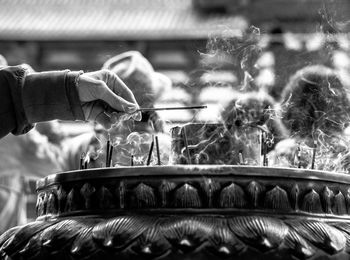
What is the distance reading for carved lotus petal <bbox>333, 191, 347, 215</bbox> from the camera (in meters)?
1.27

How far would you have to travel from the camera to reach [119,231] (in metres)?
1.17

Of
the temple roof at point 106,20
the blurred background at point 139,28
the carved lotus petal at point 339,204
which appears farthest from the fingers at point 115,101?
the temple roof at point 106,20

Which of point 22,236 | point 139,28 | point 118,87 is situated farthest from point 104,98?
point 139,28

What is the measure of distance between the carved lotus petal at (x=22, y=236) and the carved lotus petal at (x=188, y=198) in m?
0.25

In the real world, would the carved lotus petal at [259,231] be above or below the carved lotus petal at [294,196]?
below

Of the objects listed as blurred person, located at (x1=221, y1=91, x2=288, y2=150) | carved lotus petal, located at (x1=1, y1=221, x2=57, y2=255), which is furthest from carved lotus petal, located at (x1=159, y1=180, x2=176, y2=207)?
blurred person, located at (x1=221, y1=91, x2=288, y2=150)

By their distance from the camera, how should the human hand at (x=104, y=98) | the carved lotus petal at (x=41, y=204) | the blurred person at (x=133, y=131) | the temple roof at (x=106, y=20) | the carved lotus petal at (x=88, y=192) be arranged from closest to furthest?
the carved lotus petal at (x=88, y=192) < the carved lotus petal at (x=41, y=204) < the human hand at (x=104, y=98) < the blurred person at (x=133, y=131) < the temple roof at (x=106, y=20)

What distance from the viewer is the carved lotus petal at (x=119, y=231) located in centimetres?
116

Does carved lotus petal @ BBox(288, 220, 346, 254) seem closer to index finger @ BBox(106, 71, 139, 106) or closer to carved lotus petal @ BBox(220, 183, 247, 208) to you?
carved lotus petal @ BBox(220, 183, 247, 208)

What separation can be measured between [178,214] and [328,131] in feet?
5.45

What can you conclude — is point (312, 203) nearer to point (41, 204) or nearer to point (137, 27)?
point (41, 204)

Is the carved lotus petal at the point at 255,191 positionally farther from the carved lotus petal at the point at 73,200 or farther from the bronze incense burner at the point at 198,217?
the carved lotus petal at the point at 73,200

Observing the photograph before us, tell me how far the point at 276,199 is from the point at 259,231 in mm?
77

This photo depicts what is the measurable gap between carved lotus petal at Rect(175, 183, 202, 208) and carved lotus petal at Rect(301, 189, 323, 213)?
188 mm
